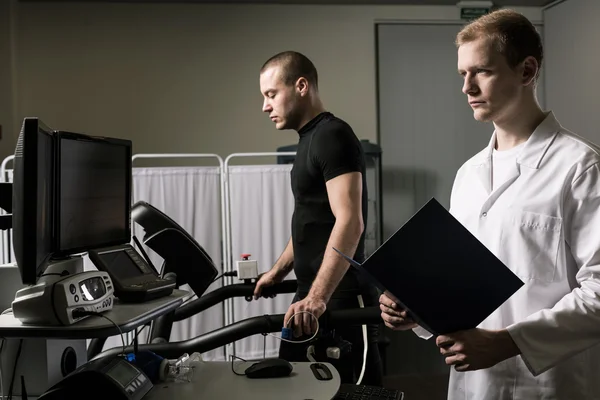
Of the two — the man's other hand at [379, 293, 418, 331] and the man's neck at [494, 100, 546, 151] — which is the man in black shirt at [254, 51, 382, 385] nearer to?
the man's other hand at [379, 293, 418, 331]

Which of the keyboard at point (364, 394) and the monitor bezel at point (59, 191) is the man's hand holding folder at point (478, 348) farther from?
the monitor bezel at point (59, 191)

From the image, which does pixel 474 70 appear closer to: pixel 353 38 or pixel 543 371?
pixel 543 371

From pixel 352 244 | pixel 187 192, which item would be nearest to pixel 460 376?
pixel 352 244

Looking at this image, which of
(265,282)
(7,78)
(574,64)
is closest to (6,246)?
(7,78)

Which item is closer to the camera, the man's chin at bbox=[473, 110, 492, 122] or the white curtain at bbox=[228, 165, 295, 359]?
the man's chin at bbox=[473, 110, 492, 122]

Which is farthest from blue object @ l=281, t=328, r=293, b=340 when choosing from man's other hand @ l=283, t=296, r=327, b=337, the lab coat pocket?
the lab coat pocket

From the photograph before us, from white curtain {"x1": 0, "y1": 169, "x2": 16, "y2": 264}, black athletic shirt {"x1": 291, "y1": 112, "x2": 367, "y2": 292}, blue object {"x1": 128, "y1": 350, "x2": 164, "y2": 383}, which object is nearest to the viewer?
blue object {"x1": 128, "y1": 350, "x2": 164, "y2": 383}

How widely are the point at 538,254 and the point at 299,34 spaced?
12.8 ft

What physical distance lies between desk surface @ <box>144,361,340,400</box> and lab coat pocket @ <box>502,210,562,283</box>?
504mm

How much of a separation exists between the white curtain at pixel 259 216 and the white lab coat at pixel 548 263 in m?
2.54

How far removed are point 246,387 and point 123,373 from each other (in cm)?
28

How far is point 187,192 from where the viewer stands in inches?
152

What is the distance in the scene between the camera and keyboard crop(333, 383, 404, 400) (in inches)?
59.7

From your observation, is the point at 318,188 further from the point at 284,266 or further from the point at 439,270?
the point at 439,270
